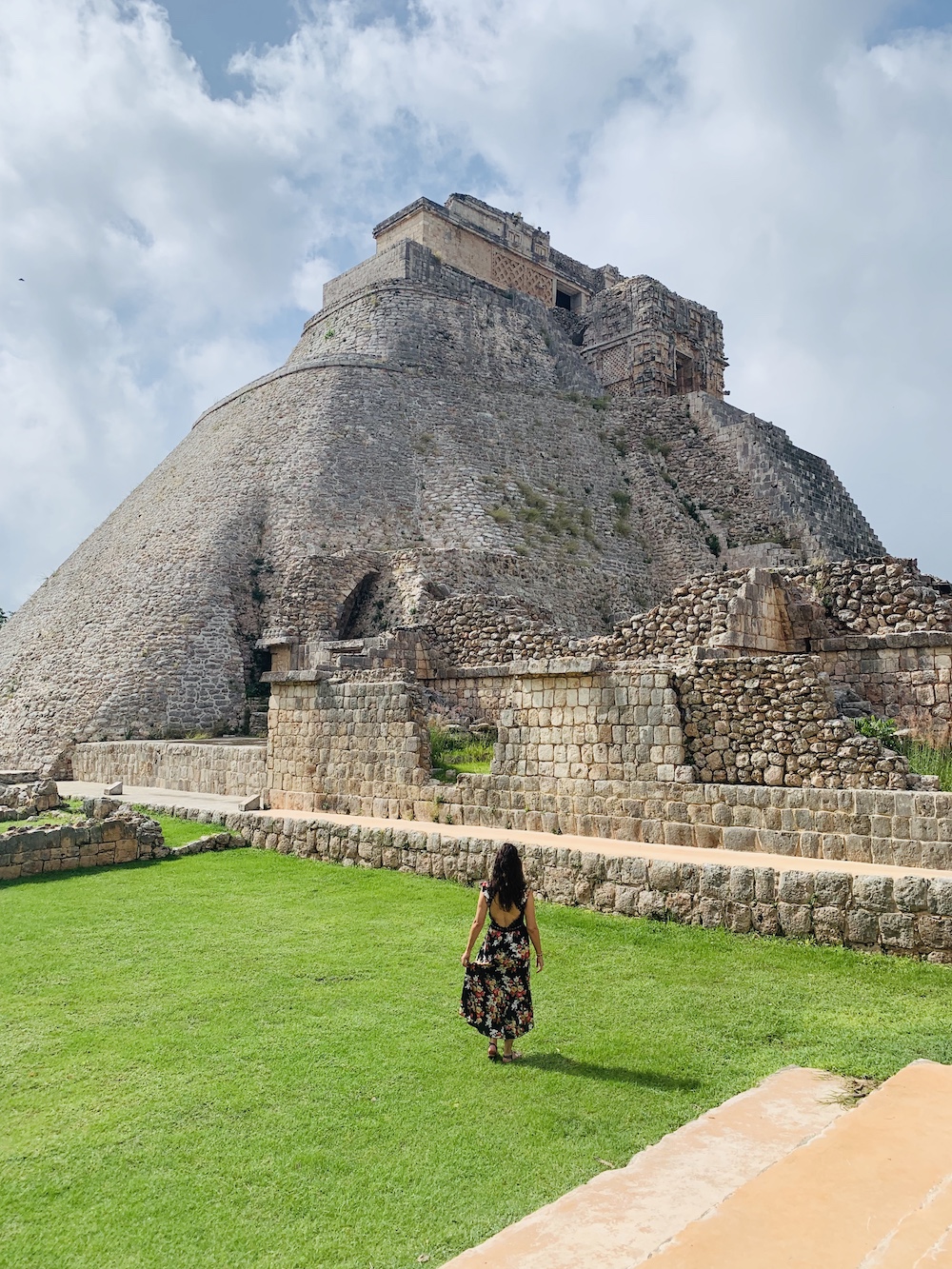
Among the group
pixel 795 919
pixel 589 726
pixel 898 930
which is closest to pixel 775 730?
pixel 589 726

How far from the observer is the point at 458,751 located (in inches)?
528

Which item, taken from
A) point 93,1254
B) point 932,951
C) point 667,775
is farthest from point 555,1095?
point 667,775

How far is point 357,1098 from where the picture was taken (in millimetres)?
4148

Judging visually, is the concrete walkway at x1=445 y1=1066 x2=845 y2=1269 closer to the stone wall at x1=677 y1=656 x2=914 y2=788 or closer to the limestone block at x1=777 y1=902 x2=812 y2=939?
the limestone block at x1=777 y1=902 x2=812 y2=939

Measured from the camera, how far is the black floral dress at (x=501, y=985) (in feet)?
15.5

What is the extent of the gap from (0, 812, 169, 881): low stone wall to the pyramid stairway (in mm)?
8422

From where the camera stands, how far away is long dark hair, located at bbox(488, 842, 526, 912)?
4961 mm

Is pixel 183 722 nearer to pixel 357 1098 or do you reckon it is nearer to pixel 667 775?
pixel 667 775

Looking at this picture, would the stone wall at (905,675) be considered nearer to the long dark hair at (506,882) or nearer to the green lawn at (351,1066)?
the green lawn at (351,1066)

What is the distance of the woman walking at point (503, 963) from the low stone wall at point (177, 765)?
387 inches

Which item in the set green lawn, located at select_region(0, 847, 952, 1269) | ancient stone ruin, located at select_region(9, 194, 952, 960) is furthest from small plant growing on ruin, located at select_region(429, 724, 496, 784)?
green lawn, located at select_region(0, 847, 952, 1269)

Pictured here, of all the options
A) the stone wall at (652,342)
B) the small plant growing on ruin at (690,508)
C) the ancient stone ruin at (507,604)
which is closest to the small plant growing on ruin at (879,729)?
the ancient stone ruin at (507,604)

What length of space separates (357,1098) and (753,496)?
23.7 meters

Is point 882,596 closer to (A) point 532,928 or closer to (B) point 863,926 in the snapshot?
(B) point 863,926
